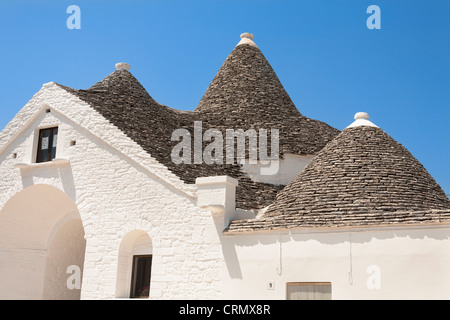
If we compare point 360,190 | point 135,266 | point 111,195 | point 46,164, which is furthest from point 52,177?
point 360,190

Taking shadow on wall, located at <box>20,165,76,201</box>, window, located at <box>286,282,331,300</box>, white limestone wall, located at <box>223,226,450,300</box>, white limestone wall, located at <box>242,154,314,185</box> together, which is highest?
white limestone wall, located at <box>242,154,314,185</box>

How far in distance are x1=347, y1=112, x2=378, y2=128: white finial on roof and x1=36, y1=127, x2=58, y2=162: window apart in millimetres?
9714

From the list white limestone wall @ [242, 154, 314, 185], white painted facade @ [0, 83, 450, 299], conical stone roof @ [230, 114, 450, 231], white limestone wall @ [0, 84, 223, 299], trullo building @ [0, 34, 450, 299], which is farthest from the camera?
white limestone wall @ [242, 154, 314, 185]

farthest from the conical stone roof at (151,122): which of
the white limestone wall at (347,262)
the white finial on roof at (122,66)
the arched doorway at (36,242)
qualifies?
the arched doorway at (36,242)

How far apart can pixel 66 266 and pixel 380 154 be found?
11737 mm

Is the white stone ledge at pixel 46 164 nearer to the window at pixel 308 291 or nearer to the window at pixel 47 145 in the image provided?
the window at pixel 47 145

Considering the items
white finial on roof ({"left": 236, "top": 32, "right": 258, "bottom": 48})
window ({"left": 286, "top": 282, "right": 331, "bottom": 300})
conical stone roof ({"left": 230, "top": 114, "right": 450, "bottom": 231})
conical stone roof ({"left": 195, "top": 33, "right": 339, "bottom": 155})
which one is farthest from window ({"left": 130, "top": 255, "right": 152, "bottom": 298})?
white finial on roof ({"left": 236, "top": 32, "right": 258, "bottom": 48})

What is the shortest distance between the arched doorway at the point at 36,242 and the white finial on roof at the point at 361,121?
9690mm

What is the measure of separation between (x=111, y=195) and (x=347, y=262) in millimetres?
7207

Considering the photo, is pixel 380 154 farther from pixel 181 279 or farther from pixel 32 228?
pixel 32 228

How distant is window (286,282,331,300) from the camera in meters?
12.2

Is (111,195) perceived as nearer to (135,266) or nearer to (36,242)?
(135,266)

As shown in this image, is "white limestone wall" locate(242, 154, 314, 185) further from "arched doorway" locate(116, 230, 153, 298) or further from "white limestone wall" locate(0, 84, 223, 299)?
"arched doorway" locate(116, 230, 153, 298)
